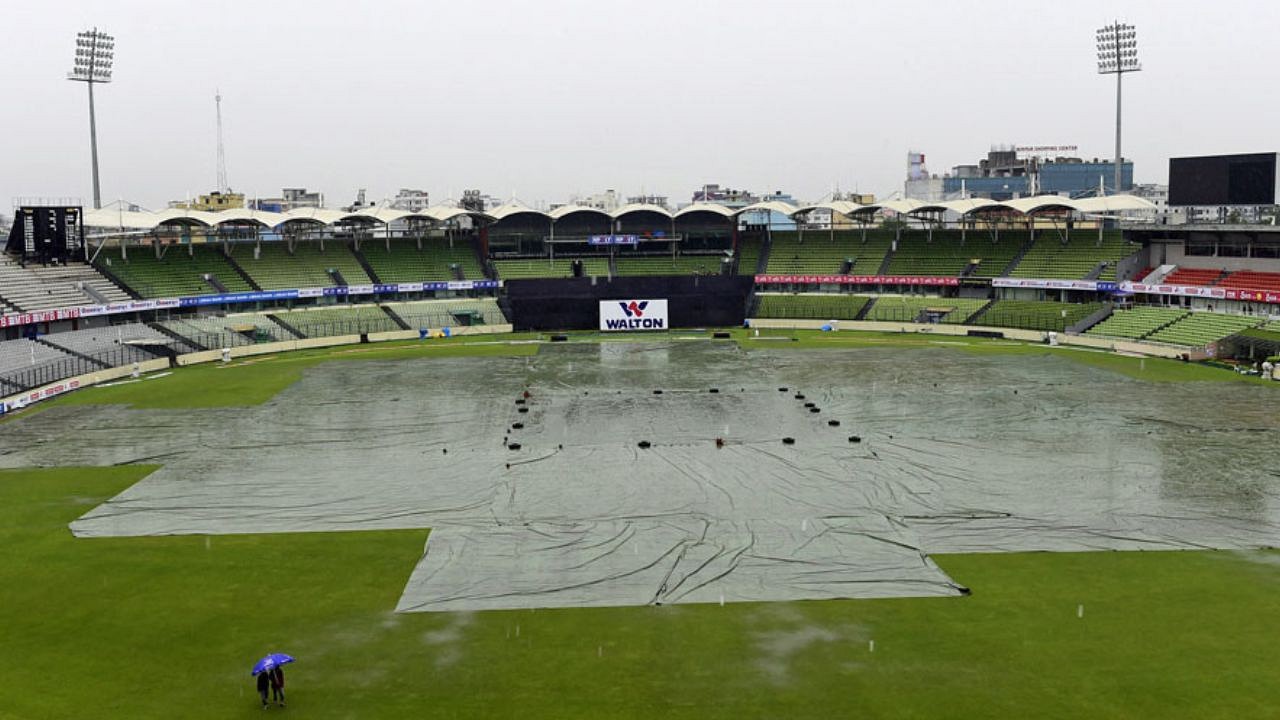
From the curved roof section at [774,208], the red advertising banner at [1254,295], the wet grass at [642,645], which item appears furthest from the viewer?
the curved roof section at [774,208]

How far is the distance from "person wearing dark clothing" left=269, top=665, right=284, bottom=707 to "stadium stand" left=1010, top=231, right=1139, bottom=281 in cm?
8727

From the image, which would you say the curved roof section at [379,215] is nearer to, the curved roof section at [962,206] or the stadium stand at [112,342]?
the stadium stand at [112,342]

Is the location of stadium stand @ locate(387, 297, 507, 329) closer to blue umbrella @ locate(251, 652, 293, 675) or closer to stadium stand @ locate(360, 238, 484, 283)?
stadium stand @ locate(360, 238, 484, 283)

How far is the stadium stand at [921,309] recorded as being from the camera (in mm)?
98312

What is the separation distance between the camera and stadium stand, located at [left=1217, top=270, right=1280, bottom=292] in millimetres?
80875

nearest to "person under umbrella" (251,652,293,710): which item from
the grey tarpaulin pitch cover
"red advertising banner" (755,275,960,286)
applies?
the grey tarpaulin pitch cover

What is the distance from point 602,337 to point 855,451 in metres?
52.7

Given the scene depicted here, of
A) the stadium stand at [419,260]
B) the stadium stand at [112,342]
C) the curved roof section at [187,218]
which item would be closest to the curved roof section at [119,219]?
the curved roof section at [187,218]

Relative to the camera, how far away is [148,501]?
1566 inches

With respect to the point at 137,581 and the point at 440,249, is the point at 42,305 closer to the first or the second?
the point at 440,249

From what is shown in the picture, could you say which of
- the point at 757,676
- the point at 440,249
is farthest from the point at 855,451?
the point at 440,249

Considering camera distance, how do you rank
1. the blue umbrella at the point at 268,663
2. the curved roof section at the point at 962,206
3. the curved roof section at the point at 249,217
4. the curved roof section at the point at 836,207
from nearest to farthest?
the blue umbrella at the point at 268,663 < the curved roof section at the point at 249,217 < the curved roof section at the point at 962,206 < the curved roof section at the point at 836,207

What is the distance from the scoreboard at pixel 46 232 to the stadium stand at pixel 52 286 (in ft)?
3.94

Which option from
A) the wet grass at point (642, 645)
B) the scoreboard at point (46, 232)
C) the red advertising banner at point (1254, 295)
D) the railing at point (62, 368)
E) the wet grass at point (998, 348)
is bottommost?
the wet grass at point (642, 645)
